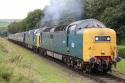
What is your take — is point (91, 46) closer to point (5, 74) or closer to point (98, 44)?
point (98, 44)

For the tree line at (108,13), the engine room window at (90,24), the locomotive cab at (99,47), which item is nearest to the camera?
the locomotive cab at (99,47)

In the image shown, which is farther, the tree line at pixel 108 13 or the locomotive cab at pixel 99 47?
the tree line at pixel 108 13

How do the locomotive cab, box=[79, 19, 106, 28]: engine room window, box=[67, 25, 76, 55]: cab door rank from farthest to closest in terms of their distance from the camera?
box=[67, 25, 76, 55]: cab door
box=[79, 19, 106, 28]: engine room window
the locomotive cab

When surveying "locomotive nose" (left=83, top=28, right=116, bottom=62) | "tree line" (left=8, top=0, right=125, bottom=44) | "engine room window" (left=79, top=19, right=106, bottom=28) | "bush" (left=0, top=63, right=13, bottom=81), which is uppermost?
"tree line" (left=8, top=0, right=125, bottom=44)

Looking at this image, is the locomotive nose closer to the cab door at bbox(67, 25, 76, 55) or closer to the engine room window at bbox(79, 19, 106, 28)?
the engine room window at bbox(79, 19, 106, 28)

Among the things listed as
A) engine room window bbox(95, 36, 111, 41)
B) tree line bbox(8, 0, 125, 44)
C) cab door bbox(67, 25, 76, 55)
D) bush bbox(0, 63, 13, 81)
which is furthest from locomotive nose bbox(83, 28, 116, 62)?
tree line bbox(8, 0, 125, 44)

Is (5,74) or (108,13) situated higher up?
(108,13)

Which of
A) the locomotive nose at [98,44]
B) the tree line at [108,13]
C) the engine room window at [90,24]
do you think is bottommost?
the locomotive nose at [98,44]

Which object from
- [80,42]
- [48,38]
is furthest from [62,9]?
[80,42]

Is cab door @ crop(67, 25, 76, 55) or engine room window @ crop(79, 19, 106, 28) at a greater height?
engine room window @ crop(79, 19, 106, 28)

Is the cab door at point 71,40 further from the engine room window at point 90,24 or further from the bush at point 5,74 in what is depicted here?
the bush at point 5,74

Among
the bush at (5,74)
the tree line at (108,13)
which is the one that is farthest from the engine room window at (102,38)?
the tree line at (108,13)

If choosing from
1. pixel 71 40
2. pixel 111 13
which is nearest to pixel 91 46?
pixel 71 40

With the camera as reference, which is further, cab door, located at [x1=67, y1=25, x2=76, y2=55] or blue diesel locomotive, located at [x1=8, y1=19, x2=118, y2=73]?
cab door, located at [x1=67, y1=25, x2=76, y2=55]
